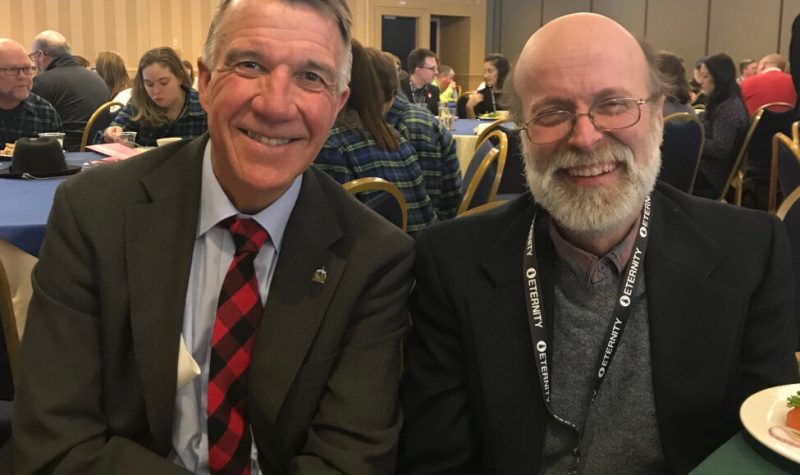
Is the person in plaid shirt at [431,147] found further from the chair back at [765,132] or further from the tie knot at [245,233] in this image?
the chair back at [765,132]

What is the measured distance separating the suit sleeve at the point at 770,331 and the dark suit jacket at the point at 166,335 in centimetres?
64

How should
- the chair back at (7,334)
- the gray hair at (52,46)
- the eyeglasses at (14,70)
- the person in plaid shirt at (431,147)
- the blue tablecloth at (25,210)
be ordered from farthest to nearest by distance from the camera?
1. the gray hair at (52,46)
2. the eyeglasses at (14,70)
3. the person in plaid shirt at (431,147)
4. the blue tablecloth at (25,210)
5. the chair back at (7,334)

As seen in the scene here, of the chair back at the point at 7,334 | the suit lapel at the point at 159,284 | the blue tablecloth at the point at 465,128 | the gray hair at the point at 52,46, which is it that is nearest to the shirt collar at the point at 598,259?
the suit lapel at the point at 159,284

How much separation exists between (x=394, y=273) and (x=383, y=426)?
0.28 meters

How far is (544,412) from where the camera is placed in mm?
1477

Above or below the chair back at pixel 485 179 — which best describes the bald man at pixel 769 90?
above

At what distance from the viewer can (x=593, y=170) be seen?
4.92 feet

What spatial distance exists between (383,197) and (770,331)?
1.50m

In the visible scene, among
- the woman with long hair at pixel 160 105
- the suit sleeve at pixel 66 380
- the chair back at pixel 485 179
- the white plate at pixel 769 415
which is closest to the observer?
the white plate at pixel 769 415

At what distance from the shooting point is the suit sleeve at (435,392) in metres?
1.53

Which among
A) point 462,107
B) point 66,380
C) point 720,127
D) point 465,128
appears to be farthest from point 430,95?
point 66,380

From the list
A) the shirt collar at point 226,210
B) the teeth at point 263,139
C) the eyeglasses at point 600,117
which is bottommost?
the shirt collar at point 226,210

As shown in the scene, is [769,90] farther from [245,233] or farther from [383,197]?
[245,233]

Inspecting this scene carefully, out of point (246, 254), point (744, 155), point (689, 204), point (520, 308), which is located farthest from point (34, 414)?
point (744, 155)
